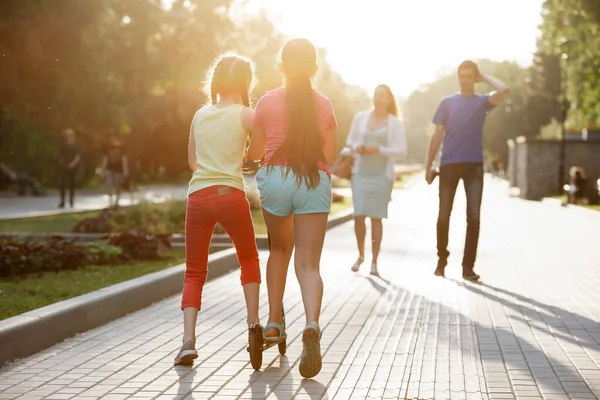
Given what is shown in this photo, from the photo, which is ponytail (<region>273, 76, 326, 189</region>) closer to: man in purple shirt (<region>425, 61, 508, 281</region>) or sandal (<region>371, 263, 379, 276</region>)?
man in purple shirt (<region>425, 61, 508, 281</region>)

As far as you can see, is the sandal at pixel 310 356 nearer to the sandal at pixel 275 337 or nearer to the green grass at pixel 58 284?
the sandal at pixel 275 337

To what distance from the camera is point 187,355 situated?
6.61m

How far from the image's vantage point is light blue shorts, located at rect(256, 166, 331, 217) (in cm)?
650

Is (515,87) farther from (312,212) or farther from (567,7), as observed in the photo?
(312,212)

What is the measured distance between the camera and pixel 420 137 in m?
187

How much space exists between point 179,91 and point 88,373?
4338cm

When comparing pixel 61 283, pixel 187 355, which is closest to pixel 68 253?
pixel 61 283

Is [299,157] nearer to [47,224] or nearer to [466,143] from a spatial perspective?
[466,143]

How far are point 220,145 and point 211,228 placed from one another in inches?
20.1

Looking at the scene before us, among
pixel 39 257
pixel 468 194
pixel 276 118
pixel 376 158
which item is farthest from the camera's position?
pixel 376 158

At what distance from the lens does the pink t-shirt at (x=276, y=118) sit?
6.54m

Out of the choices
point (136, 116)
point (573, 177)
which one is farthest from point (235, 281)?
point (136, 116)

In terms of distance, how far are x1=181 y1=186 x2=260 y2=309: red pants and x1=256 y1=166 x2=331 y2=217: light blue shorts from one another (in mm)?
249

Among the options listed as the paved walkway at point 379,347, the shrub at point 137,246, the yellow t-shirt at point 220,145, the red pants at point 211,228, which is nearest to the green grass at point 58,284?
the shrub at point 137,246
